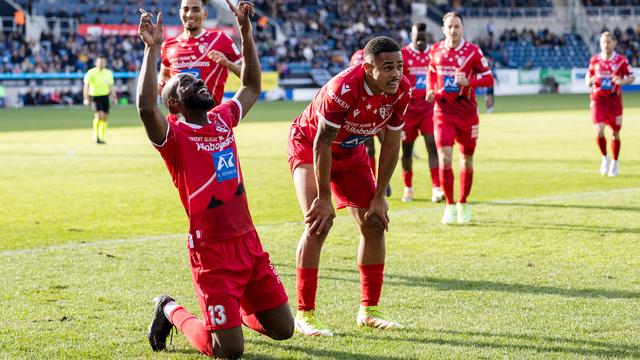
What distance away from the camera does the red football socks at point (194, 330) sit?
6098 millimetres

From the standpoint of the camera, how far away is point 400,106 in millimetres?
6898

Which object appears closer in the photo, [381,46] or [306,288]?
[381,46]

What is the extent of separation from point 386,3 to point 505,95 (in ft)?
50.8

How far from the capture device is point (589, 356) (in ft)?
20.0

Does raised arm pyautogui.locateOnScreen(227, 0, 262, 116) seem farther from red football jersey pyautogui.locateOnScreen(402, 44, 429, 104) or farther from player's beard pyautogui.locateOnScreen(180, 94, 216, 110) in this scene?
red football jersey pyautogui.locateOnScreen(402, 44, 429, 104)

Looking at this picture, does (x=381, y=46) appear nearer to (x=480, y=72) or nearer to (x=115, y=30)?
(x=480, y=72)

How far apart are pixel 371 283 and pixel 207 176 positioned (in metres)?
1.61

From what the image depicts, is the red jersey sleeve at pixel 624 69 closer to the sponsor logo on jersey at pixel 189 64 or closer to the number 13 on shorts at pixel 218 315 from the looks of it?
the sponsor logo on jersey at pixel 189 64

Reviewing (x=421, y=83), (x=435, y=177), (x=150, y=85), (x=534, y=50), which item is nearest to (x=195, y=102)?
(x=150, y=85)

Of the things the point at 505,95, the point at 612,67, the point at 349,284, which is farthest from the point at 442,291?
the point at 505,95

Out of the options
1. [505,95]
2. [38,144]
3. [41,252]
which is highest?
[41,252]

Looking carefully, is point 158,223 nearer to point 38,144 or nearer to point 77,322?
point 77,322

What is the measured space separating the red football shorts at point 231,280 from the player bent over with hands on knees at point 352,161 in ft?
1.90

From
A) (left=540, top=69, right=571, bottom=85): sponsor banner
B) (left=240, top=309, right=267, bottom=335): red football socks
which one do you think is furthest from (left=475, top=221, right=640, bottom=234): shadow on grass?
(left=540, top=69, right=571, bottom=85): sponsor banner
